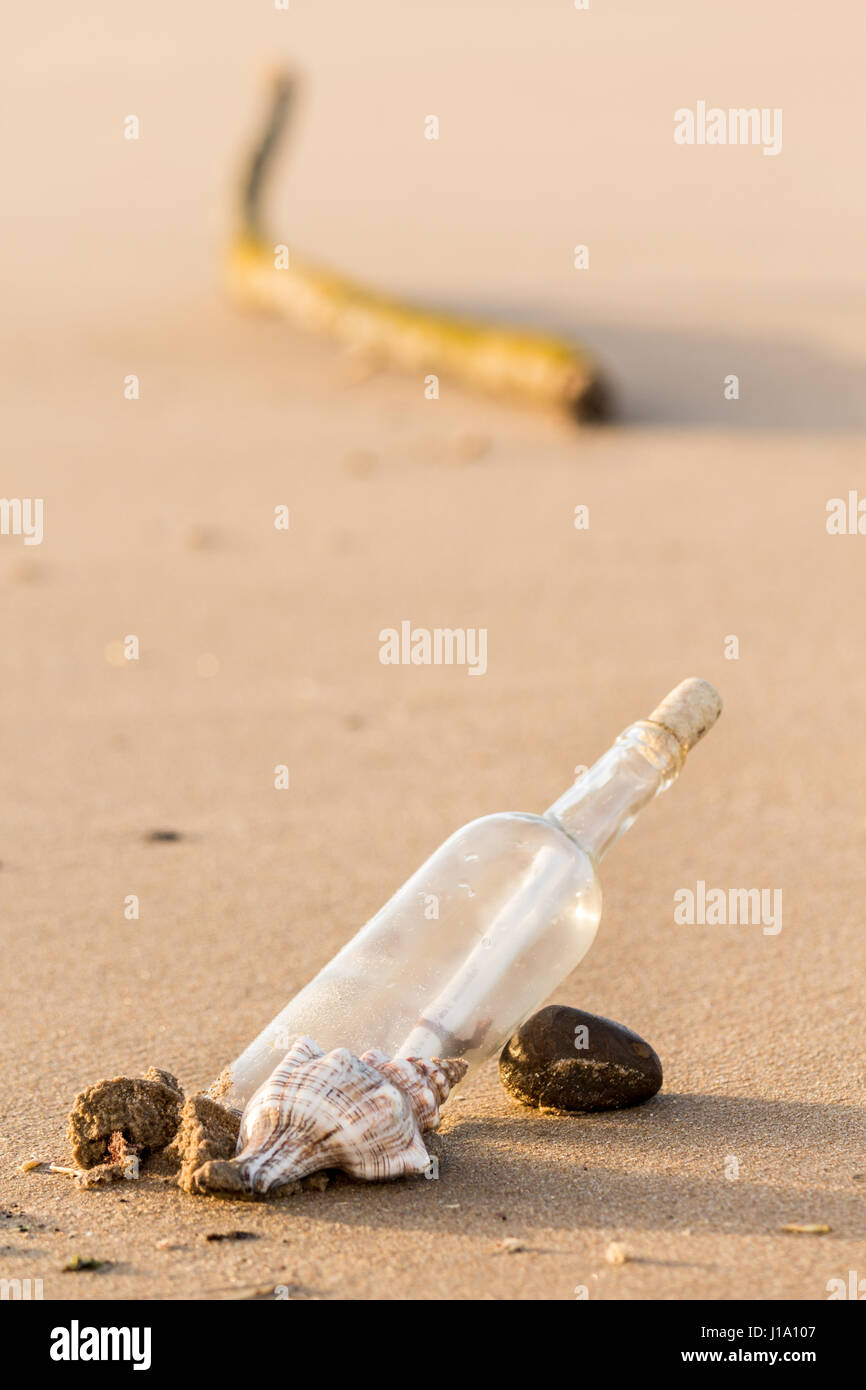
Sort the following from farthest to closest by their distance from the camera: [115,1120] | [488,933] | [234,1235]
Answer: [488,933]
[115,1120]
[234,1235]

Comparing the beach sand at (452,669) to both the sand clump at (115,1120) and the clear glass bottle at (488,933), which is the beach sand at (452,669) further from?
the clear glass bottle at (488,933)

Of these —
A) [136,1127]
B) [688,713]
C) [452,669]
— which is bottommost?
[136,1127]

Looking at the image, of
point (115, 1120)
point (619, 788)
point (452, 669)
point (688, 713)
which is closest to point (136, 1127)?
point (115, 1120)

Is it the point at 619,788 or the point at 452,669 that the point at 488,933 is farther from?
the point at 452,669

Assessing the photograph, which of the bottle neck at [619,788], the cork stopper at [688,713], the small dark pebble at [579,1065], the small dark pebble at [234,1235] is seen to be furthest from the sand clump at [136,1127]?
the cork stopper at [688,713]

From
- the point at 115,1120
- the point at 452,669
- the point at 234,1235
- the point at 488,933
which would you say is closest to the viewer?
the point at 234,1235

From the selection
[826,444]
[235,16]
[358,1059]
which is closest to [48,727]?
[358,1059]
